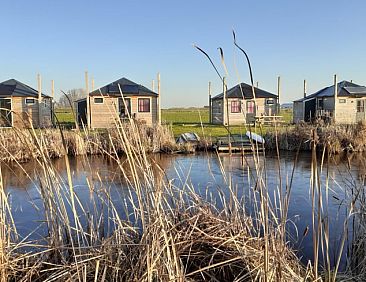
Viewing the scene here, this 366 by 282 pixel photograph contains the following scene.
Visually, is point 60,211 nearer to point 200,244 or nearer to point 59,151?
point 200,244

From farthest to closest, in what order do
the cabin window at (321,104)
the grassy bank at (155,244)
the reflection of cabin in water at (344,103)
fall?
1. the cabin window at (321,104)
2. the reflection of cabin in water at (344,103)
3. the grassy bank at (155,244)

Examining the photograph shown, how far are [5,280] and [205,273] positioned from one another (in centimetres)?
123

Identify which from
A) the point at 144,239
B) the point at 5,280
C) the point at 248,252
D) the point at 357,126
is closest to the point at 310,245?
the point at 248,252

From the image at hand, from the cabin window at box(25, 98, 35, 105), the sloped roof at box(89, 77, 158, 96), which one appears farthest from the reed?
the cabin window at box(25, 98, 35, 105)

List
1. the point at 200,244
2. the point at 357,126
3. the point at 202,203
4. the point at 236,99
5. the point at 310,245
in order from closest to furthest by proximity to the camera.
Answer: the point at 200,244 < the point at 202,203 < the point at 310,245 < the point at 357,126 < the point at 236,99

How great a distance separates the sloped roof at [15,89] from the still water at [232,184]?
33.6 feet

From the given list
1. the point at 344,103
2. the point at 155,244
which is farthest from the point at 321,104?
the point at 155,244

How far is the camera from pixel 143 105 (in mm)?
20219

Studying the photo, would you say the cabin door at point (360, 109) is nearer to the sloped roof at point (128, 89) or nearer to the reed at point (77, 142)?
the sloped roof at point (128, 89)

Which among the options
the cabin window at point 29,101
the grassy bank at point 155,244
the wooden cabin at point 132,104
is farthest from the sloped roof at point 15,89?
the grassy bank at point 155,244

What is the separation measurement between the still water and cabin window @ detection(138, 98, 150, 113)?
9.33 meters

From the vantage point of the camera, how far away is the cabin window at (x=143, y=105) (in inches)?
794

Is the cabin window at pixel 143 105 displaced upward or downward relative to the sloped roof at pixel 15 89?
downward

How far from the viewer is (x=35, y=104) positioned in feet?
63.0
